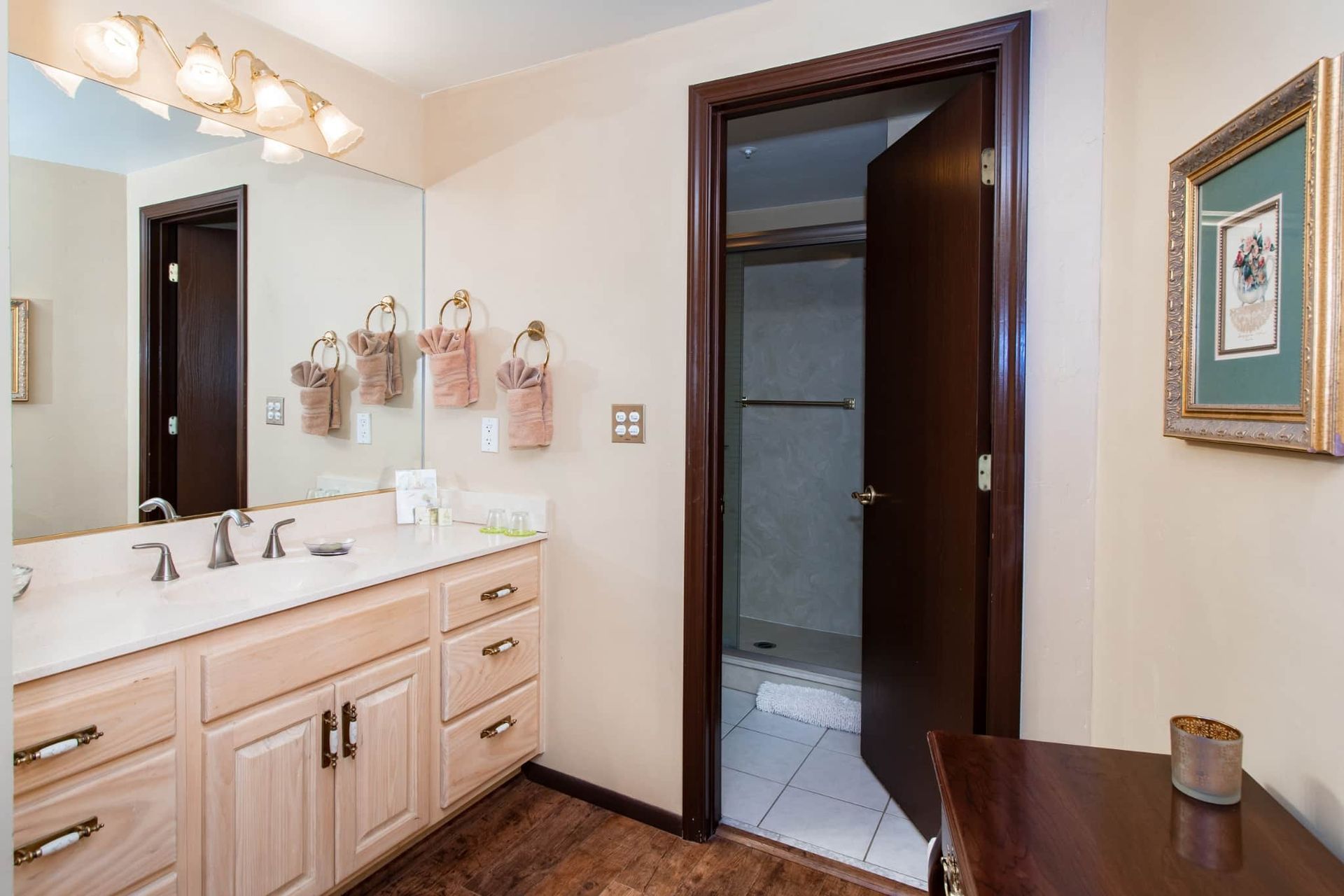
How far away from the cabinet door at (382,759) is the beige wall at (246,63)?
1.55 m

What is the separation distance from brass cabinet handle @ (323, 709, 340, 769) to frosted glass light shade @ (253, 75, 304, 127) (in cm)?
162

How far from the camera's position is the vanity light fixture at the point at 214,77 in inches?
61.2

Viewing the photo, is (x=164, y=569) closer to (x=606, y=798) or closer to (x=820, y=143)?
(x=606, y=798)

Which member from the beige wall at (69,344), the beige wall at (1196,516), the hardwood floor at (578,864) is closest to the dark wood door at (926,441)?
the beige wall at (1196,516)

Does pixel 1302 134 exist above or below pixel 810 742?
above

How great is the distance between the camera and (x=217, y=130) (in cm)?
181

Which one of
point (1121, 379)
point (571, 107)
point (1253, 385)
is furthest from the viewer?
point (571, 107)

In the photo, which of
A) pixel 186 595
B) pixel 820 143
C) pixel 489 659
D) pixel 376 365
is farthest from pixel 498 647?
pixel 820 143

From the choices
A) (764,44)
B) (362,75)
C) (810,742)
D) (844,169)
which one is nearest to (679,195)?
(764,44)

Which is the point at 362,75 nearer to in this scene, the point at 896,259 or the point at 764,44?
the point at 764,44

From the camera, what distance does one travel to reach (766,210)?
3576 mm

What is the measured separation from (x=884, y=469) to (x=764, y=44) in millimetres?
1304

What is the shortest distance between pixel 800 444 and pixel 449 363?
2.18 m

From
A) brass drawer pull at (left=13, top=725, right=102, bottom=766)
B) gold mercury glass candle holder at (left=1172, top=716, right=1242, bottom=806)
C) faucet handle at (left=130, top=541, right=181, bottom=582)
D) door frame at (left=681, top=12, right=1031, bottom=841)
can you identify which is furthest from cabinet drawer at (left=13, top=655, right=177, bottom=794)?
gold mercury glass candle holder at (left=1172, top=716, right=1242, bottom=806)
